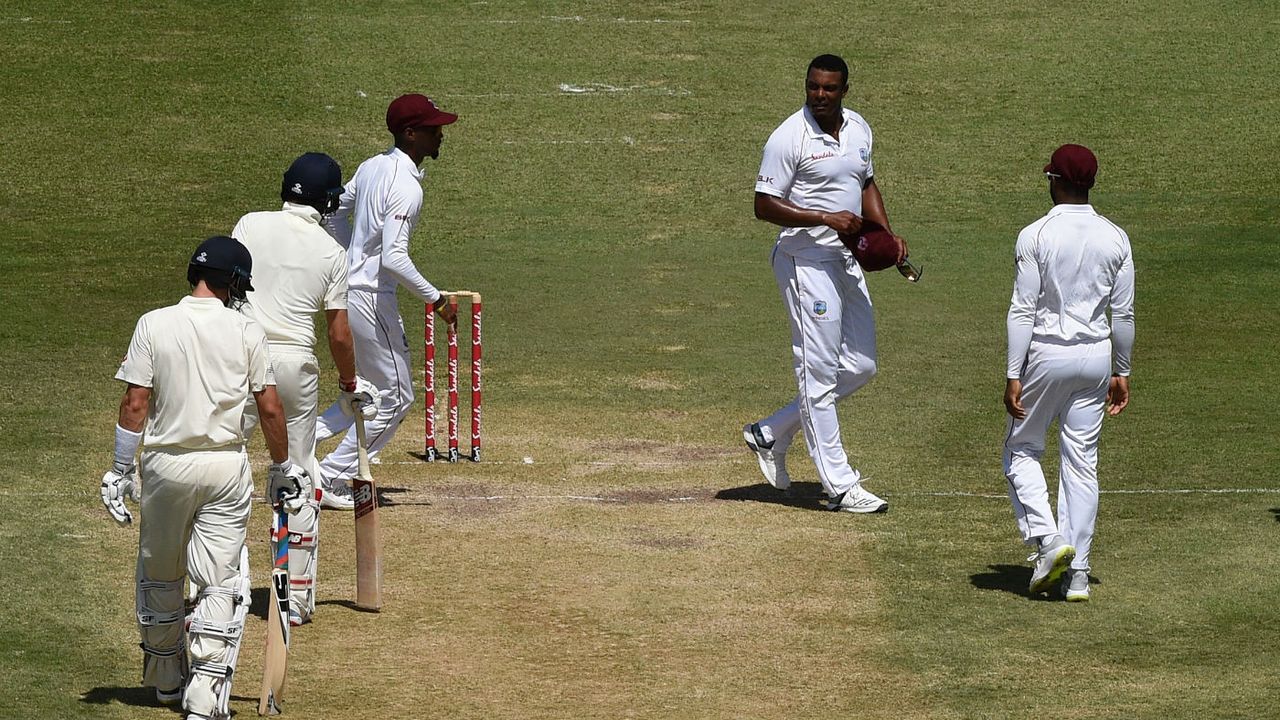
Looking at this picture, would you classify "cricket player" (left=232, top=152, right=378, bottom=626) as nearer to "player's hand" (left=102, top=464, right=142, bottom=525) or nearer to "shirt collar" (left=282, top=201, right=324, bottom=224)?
"shirt collar" (left=282, top=201, right=324, bottom=224)

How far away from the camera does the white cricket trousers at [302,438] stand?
9.21m

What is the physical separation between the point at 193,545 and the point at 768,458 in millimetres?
4733

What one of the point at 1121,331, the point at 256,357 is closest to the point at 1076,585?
the point at 1121,331

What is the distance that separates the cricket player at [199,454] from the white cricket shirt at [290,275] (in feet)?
5.51

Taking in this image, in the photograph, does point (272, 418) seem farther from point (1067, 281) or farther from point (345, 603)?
point (1067, 281)

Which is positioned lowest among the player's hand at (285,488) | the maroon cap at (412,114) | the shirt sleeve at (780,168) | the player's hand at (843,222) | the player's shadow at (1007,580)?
the player's shadow at (1007,580)

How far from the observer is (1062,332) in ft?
31.0

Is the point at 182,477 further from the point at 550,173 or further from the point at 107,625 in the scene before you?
the point at 550,173

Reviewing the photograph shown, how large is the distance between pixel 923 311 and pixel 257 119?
9976 mm

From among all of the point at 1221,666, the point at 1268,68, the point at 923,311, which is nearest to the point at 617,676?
the point at 1221,666

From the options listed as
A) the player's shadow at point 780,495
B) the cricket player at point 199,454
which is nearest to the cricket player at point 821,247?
the player's shadow at point 780,495

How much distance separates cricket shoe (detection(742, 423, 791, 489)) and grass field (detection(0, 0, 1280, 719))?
1.06 feet

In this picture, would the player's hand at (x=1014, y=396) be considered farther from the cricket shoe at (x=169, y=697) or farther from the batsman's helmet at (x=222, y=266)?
the cricket shoe at (x=169, y=697)

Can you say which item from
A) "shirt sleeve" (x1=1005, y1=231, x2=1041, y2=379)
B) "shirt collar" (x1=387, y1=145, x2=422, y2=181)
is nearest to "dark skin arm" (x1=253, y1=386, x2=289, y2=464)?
"shirt collar" (x1=387, y1=145, x2=422, y2=181)
